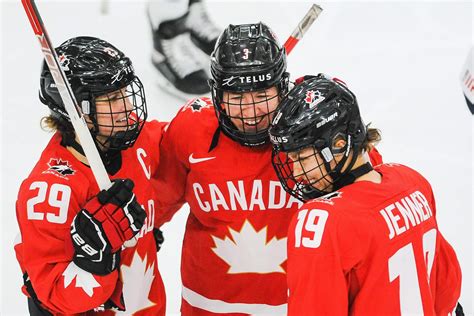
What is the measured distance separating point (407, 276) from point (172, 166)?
927 millimetres

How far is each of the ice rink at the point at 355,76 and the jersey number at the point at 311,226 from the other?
1546 mm

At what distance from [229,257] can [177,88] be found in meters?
2.46

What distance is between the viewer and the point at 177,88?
4.86 m

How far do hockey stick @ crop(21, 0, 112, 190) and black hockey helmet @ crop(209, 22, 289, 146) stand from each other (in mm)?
392

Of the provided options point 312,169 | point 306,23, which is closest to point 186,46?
point 306,23

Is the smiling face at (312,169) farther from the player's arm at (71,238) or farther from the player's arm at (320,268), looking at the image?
the player's arm at (71,238)

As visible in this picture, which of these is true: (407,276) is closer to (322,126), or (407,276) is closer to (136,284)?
(322,126)

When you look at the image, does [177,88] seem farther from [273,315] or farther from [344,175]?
[344,175]

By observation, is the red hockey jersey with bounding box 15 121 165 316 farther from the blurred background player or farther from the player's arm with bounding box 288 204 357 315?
the blurred background player

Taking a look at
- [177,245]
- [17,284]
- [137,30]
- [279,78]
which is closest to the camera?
[279,78]

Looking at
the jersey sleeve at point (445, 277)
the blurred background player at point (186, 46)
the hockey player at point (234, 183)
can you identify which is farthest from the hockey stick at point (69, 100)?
the blurred background player at point (186, 46)

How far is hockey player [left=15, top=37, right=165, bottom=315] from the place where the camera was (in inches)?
84.7

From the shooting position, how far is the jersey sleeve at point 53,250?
2.16m

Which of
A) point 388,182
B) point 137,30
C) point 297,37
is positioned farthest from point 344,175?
point 137,30
